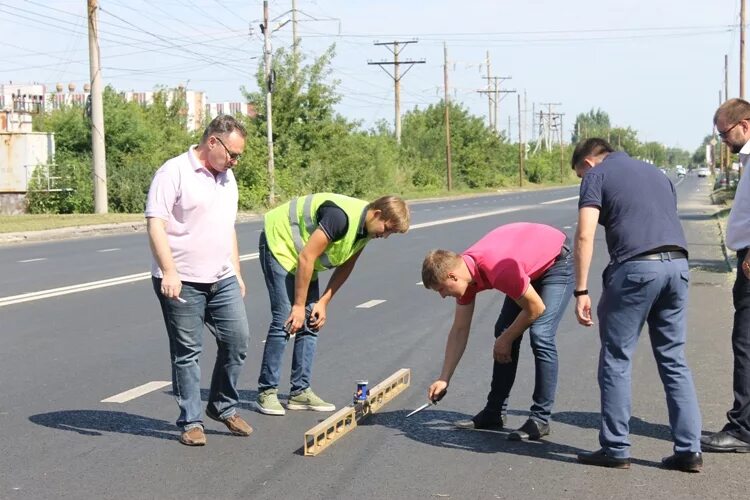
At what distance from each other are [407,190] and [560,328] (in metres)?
58.8

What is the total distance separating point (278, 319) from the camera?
752 cm

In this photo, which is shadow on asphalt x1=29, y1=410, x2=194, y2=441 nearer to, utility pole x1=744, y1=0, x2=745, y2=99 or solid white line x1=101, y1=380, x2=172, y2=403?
solid white line x1=101, y1=380, x2=172, y2=403

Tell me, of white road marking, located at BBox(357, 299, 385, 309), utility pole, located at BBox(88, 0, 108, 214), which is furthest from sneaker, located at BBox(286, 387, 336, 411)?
utility pole, located at BBox(88, 0, 108, 214)

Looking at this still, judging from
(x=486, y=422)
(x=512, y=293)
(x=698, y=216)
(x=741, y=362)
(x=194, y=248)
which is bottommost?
(x=698, y=216)

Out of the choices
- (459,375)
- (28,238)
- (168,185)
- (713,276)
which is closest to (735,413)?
(459,375)

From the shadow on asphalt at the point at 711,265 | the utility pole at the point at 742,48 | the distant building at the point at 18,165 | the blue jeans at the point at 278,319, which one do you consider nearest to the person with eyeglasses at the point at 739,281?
the blue jeans at the point at 278,319

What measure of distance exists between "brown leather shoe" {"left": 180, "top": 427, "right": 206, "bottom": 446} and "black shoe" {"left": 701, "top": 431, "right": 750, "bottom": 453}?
9.23 feet

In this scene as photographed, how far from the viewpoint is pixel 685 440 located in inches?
238

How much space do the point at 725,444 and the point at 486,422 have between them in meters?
1.40

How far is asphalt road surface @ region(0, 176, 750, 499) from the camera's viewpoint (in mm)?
5836

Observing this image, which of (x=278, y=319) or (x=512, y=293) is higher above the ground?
(x=512, y=293)

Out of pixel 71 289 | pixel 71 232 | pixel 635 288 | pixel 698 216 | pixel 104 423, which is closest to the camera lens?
pixel 635 288

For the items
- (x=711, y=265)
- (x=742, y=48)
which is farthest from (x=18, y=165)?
(x=742, y=48)

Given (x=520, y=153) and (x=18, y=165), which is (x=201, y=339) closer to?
(x=18, y=165)
